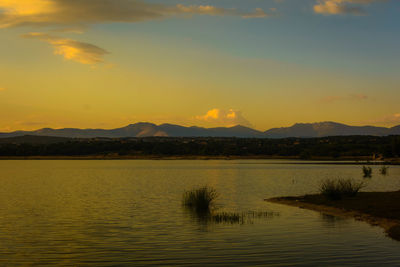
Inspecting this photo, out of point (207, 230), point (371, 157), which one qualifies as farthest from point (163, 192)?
point (371, 157)

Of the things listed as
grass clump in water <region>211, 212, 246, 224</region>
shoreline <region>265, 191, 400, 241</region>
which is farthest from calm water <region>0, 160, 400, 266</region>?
grass clump in water <region>211, 212, 246, 224</region>

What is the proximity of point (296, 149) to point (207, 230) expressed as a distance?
533ft

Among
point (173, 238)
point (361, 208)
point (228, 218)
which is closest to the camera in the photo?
point (173, 238)

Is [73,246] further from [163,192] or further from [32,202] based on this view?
[163,192]

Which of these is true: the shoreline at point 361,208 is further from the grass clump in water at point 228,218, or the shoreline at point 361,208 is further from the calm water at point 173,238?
the grass clump in water at point 228,218

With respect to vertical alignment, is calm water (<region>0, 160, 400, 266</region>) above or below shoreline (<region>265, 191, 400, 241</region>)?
below

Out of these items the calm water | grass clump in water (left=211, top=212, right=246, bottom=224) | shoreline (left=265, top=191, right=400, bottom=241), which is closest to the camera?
the calm water

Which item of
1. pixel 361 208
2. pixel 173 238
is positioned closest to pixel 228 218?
pixel 173 238

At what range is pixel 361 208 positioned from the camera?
3022 cm

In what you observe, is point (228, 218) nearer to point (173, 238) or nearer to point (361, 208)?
point (173, 238)

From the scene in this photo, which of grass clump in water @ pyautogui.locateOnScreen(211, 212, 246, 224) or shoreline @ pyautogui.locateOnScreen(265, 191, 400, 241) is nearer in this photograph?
shoreline @ pyautogui.locateOnScreen(265, 191, 400, 241)

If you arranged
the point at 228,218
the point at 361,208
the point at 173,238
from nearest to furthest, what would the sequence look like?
the point at 173,238 → the point at 228,218 → the point at 361,208

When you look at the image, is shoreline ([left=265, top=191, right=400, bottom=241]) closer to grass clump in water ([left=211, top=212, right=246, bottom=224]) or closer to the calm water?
the calm water

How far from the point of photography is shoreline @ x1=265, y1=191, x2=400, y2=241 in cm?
2487
